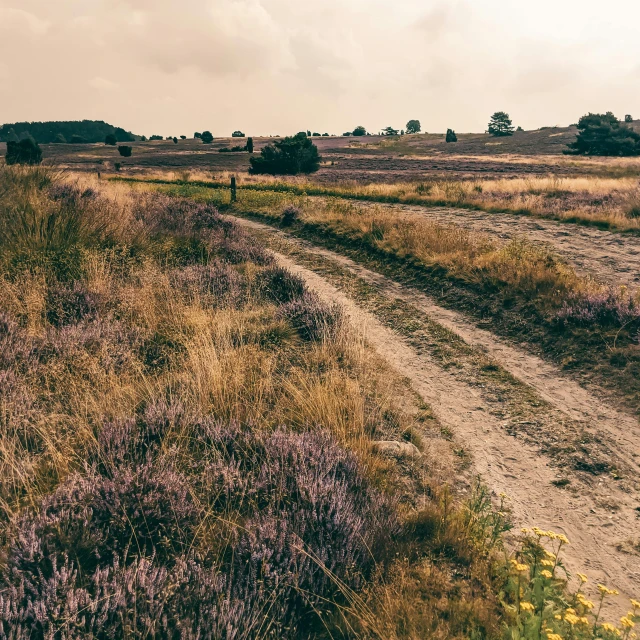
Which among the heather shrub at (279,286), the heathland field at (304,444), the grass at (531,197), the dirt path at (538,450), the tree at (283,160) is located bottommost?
the dirt path at (538,450)

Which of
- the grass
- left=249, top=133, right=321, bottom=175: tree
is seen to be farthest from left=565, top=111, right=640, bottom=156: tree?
the grass

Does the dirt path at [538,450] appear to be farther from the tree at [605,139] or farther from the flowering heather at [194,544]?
the tree at [605,139]

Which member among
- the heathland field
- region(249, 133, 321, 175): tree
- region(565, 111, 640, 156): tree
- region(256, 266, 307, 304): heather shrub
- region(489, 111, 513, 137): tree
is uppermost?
region(489, 111, 513, 137): tree

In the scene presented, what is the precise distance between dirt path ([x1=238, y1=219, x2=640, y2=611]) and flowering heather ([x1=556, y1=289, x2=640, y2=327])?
1.25 meters

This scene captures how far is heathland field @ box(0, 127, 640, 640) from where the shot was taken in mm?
2611

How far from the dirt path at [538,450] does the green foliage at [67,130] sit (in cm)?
13174

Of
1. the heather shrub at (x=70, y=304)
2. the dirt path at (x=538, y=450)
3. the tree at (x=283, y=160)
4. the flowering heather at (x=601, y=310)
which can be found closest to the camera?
the dirt path at (x=538, y=450)

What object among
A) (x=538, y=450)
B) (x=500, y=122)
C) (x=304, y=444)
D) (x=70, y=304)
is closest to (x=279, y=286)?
(x=70, y=304)

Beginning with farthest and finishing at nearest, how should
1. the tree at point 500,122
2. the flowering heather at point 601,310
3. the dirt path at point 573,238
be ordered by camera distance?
the tree at point 500,122
the dirt path at point 573,238
the flowering heather at point 601,310

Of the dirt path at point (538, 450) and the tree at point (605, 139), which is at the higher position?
the tree at point (605, 139)

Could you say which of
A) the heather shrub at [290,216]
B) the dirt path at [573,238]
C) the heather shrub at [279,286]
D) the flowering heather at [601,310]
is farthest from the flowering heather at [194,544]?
the heather shrub at [290,216]

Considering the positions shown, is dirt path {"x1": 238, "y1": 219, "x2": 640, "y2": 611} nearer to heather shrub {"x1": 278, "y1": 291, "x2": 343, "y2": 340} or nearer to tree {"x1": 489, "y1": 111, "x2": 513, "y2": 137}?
heather shrub {"x1": 278, "y1": 291, "x2": 343, "y2": 340}

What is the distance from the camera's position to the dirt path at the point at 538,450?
143 inches

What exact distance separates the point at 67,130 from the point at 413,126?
A: 10142 centimetres
